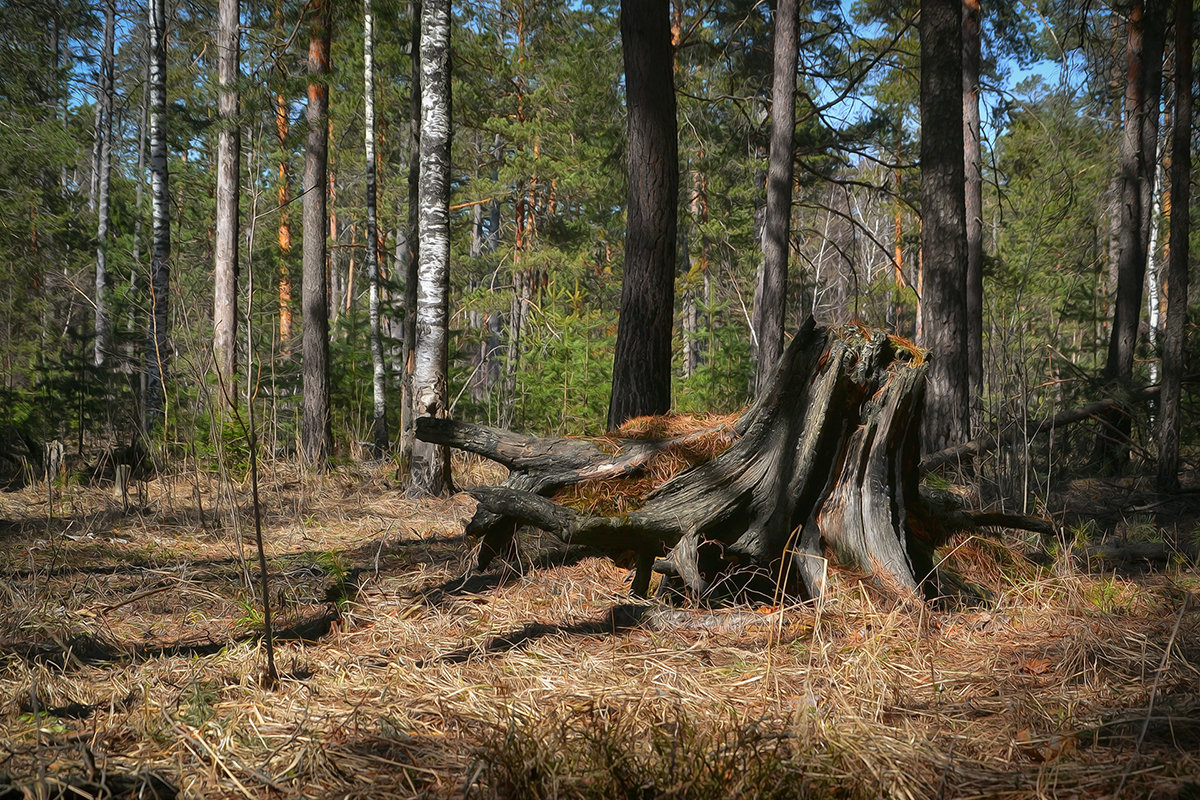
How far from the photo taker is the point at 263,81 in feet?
26.8

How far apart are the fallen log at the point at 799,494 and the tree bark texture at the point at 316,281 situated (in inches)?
266

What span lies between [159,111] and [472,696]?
907 centimetres

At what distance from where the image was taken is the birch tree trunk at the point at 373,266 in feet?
33.1

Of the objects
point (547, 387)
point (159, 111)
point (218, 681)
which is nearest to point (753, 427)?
point (218, 681)

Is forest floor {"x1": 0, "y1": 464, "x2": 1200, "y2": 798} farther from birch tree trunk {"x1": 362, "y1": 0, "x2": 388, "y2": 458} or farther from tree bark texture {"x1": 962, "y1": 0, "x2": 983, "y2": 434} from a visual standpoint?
tree bark texture {"x1": 962, "y1": 0, "x2": 983, "y2": 434}

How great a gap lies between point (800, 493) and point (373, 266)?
8.98 metres

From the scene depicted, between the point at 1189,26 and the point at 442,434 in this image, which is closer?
the point at 442,434

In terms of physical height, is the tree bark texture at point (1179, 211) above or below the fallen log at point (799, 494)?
above

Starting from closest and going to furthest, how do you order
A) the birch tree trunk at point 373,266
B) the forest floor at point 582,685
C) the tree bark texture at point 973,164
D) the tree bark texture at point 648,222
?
the forest floor at point 582,685 → the tree bark texture at point 648,222 → the birch tree trunk at point 373,266 → the tree bark texture at point 973,164

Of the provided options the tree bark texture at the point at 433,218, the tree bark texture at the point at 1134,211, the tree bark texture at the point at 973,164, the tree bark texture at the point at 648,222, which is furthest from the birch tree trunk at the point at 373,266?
the tree bark texture at the point at 1134,211

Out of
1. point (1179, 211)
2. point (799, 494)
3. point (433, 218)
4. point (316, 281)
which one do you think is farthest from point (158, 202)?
point (1179, 211)

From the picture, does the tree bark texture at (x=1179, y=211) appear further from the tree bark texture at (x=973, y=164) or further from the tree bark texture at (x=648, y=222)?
the tree bark texture at (x=973, y=164)

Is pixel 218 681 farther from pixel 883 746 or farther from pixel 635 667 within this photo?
pixel 883 746

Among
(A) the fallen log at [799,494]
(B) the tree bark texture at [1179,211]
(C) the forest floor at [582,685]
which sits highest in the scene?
(B) the tree bark texture at [1179,211]
